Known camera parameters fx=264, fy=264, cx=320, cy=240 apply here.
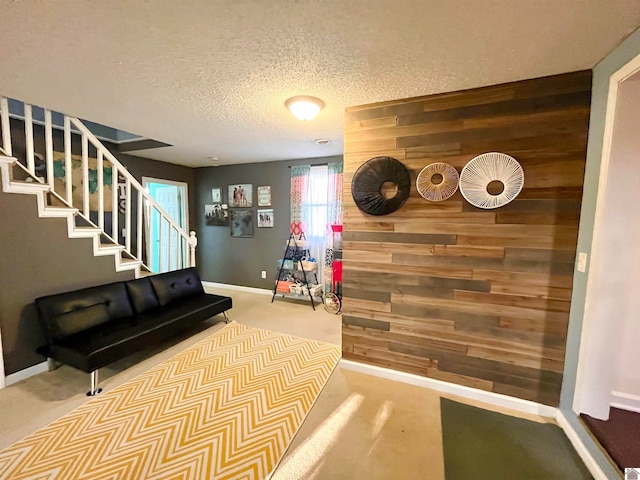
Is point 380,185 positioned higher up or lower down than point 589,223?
higher up

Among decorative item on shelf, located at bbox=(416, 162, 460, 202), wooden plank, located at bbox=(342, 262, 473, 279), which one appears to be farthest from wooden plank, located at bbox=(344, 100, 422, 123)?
wooden plank, located at bbox=(342, 262, 473, 279)

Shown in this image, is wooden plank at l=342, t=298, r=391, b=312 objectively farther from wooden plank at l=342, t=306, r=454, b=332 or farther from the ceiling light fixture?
the ceiling light fixture

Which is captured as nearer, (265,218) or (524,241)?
(524,241)

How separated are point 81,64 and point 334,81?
162 centimetres

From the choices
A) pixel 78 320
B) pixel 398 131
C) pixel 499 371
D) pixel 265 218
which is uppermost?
pixel 398 131

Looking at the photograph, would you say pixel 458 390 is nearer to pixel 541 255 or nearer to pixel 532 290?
pixel 532 290

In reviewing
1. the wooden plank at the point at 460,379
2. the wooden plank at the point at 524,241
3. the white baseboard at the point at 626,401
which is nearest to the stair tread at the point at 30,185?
the wooden plank at the point at 524,241

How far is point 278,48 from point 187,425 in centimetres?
243

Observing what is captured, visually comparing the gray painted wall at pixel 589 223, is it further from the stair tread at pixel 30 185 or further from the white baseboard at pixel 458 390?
the stair tread at pixel 30 185

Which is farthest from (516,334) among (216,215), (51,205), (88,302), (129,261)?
(216,215)

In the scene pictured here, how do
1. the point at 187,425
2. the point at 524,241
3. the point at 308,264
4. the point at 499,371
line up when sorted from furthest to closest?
the point at 308,264
the point at 499,371
the point at 524,241
the point at 187,425

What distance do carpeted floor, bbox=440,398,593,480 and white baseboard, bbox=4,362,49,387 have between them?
131 inches

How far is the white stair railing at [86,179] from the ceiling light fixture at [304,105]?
7.07ft

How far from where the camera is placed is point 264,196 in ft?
15.2
